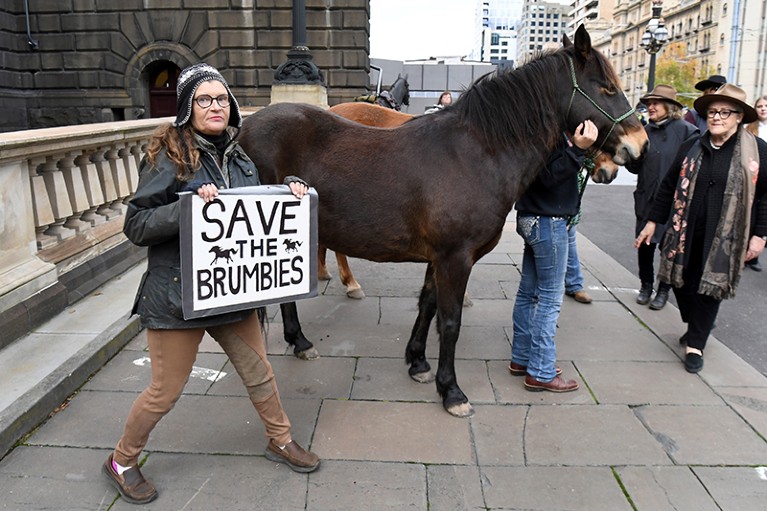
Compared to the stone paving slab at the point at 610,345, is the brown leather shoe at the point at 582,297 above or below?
above

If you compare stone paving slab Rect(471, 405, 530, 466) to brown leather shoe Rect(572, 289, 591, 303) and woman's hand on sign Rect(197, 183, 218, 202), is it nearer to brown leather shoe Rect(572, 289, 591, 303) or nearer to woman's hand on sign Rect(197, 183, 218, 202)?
woman's hand on sign Rect(197, 183, 218, 202)

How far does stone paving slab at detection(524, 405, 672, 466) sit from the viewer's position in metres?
3.34

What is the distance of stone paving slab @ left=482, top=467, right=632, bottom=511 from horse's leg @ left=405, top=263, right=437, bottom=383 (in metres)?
1.18

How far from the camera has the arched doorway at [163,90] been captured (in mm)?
19281

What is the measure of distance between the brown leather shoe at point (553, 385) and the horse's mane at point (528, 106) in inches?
61.6

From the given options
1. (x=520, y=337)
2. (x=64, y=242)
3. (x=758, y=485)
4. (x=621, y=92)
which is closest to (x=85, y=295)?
(x=64, y=242)

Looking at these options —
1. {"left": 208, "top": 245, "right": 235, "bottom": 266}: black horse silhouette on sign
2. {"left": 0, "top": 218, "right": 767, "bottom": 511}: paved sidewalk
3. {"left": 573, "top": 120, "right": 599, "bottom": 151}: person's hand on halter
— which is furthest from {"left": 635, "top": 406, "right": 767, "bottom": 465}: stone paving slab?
{"left": 208, "top": 245, "right": 235, "bottom": 266}: black horse silhouette on sign

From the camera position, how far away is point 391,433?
3.60m

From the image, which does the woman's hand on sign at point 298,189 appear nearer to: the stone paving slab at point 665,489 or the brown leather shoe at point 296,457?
the brown leather shoe at point 296,457

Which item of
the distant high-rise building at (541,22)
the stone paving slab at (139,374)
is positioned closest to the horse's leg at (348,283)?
the stone paving slab at (139,374)

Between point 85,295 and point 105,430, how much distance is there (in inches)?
93.7

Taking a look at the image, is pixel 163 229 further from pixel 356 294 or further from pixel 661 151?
pixel 661 151

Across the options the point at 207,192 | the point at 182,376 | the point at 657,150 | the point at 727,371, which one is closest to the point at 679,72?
the point at 657,150

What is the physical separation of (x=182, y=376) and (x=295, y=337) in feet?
6.19
